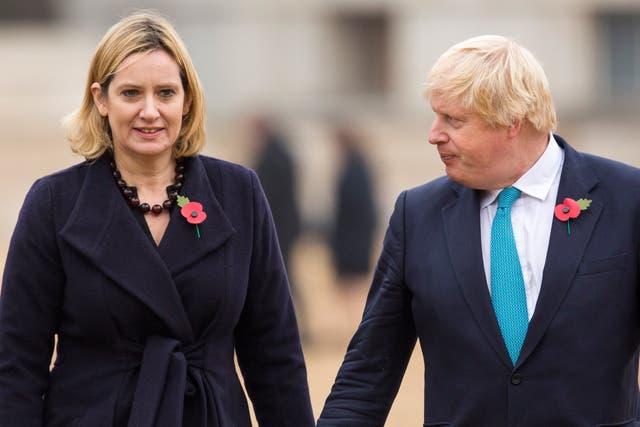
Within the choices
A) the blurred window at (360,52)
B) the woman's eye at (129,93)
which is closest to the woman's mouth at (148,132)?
the woman's eye at (129,93)

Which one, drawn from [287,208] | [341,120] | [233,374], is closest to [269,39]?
[341,120]

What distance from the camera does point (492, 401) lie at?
5.07 m

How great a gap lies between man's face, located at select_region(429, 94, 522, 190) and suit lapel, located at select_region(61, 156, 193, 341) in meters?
A: 0.96

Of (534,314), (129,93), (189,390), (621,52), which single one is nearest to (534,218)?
(534,314)

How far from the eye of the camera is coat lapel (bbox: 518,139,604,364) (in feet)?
16.4

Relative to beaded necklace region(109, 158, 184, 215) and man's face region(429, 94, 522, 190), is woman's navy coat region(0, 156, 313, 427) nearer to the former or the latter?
beaded necklace region(109, 158, 184, 215)

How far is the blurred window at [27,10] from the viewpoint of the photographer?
3203cm

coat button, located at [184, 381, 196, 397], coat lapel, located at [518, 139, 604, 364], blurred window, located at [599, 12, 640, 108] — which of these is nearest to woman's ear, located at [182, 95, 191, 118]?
coat button, located at [184, 381, 196, 397]

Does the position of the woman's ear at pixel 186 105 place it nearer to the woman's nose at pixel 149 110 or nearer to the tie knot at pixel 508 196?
the woman's nose at pixel 149 110

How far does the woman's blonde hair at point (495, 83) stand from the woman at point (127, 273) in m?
0.86

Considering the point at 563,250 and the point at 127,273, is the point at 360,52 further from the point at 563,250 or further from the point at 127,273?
the point at 563,250

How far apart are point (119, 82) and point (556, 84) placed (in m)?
25.6

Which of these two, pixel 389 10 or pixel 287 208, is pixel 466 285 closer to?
pixel 287 208

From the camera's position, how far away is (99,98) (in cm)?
537
